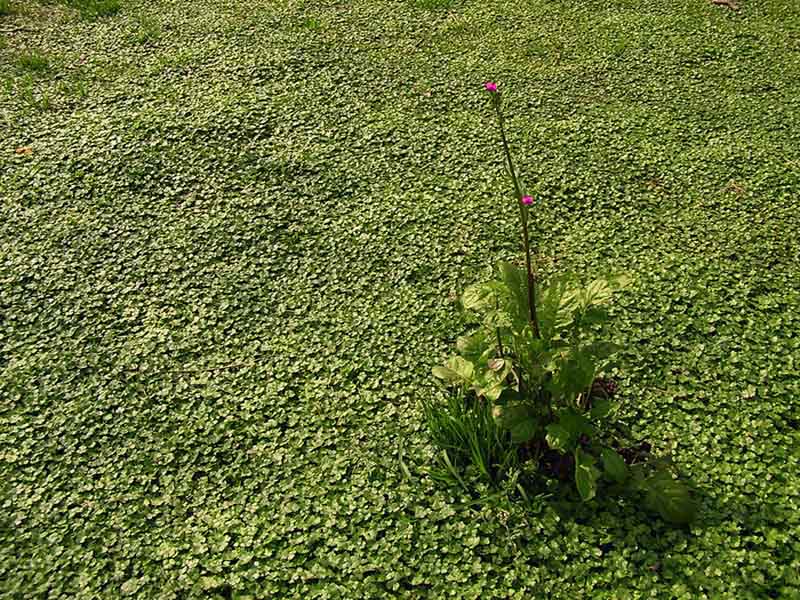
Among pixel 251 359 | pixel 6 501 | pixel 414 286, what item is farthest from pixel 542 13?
pixel 6 501

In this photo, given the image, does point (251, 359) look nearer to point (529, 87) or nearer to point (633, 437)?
point (633, 437)

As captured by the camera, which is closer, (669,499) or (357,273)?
(669,499)

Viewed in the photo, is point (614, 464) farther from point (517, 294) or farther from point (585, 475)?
point (517, 294)

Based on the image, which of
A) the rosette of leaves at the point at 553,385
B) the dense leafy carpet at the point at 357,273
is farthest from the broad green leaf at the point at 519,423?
the dense leafy carpet at the point at 357,273

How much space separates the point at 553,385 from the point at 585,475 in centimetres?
26

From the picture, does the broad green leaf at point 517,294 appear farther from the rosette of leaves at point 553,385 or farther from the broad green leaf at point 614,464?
the broad green leaf at point 614,464

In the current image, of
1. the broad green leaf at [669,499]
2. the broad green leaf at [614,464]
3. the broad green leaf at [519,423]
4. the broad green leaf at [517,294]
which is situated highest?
the broad green leaf at [517,294]

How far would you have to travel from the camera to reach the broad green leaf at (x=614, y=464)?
212 centimetres

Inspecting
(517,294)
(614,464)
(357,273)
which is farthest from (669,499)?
(357,273)

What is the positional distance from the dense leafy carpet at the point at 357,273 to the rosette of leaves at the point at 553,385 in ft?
0.39

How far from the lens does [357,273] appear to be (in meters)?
3.04

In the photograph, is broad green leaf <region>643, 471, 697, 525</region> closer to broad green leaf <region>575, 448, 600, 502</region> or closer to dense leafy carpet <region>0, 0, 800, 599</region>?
dense leafy carpet <region>0, 0, 800, 599</region>

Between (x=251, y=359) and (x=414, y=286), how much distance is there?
695 mm

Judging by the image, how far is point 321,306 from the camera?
292 cm
